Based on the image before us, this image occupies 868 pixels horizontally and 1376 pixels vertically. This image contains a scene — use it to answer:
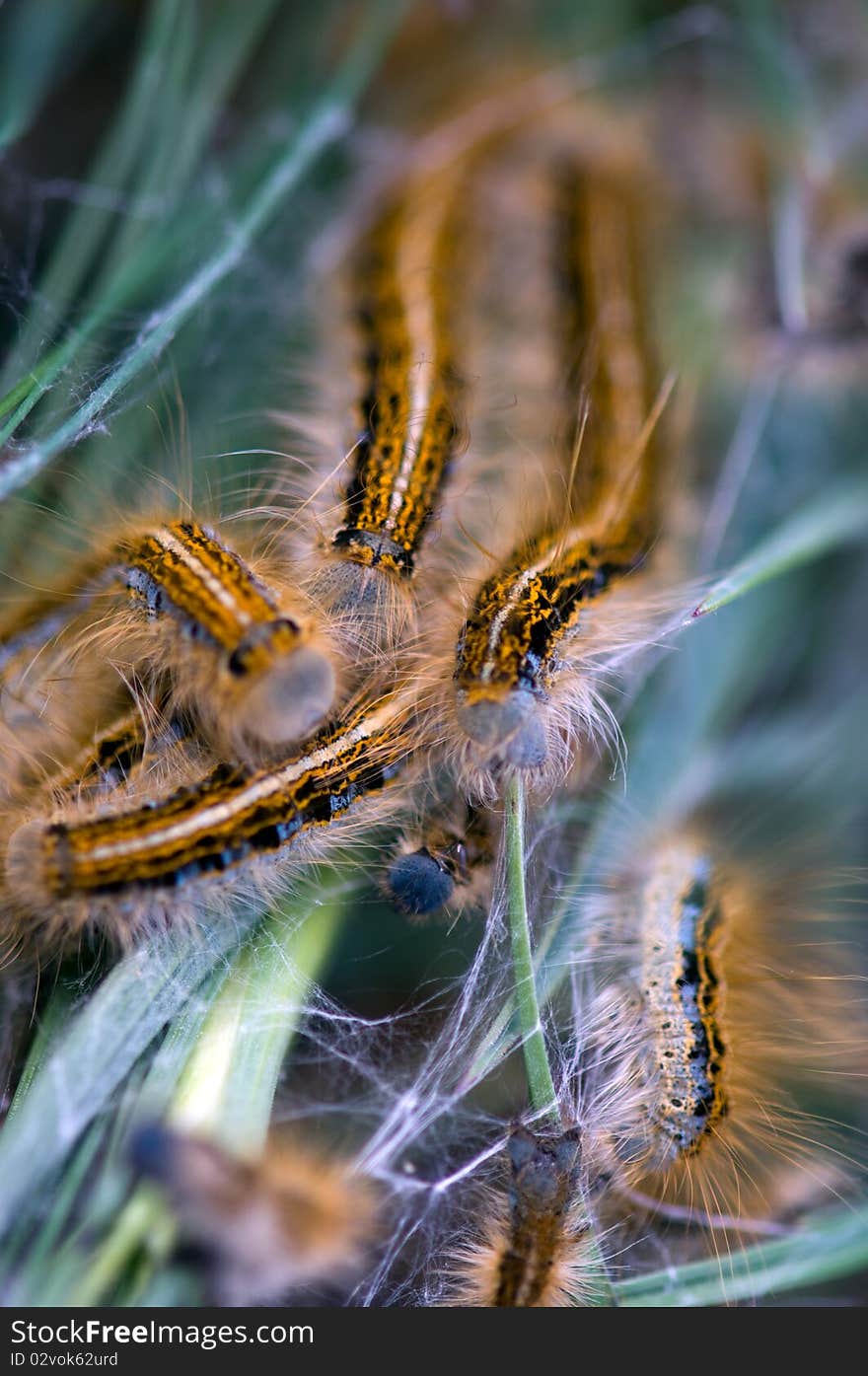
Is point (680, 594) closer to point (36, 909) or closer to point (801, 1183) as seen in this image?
point (801, 1183)

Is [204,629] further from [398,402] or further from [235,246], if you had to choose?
[235,246]

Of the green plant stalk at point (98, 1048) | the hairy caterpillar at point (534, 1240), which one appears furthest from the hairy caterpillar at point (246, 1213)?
the hairy caterpillar at point (534, 1240)

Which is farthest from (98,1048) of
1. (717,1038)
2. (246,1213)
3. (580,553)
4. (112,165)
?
(112,165)

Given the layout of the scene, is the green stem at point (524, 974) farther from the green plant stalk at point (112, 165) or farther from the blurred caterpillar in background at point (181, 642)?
the green plant stalk at point (112, 165)

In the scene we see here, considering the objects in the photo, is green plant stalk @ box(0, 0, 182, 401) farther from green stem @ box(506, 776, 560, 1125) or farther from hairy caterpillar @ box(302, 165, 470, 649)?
green stem @ box(506, 776, 560, 1125)

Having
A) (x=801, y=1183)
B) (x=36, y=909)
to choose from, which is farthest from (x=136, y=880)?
(x=801, y=1183)
